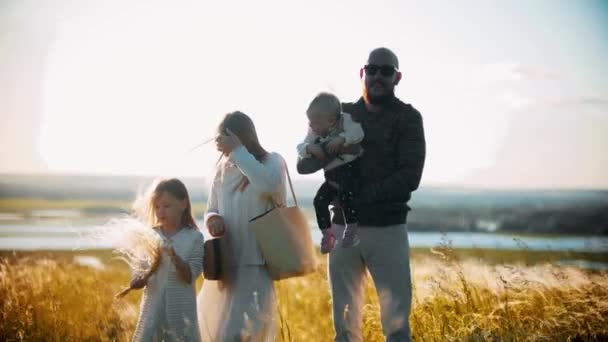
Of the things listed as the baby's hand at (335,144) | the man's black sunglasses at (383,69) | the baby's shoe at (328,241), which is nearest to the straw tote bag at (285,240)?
the baby's shoe at (328,241)

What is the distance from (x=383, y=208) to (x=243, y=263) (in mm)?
1071

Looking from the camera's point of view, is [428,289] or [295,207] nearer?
[295,207]

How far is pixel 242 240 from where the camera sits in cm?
533

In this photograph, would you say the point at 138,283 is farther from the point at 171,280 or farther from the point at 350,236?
the point at 350,236

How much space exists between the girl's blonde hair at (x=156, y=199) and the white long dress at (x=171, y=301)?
0.55ft

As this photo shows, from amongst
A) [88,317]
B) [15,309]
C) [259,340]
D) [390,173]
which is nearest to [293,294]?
[88,317]

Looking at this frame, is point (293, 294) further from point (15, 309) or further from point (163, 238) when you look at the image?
point (163, 238)

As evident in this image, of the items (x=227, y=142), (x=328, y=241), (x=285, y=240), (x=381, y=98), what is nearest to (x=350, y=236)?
(x=328, y=241)

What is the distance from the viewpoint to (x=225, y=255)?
5324 millimetres

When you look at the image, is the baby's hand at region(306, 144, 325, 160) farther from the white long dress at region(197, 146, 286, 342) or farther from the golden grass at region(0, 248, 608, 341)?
the golden grass at region(0, 248, 608, 341)

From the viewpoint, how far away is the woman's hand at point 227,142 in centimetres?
512

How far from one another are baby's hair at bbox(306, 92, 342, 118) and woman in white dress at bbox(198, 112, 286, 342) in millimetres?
501

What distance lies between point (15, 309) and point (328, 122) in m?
3.85

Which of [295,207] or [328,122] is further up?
[328,122]
